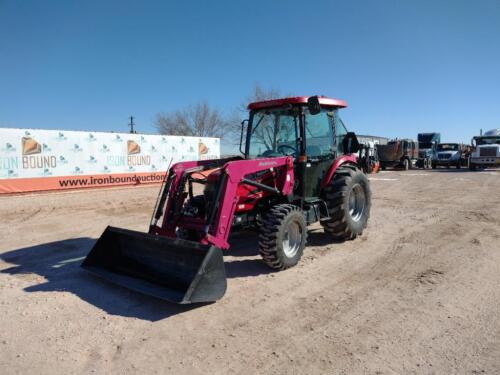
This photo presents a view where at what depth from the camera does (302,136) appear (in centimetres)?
597

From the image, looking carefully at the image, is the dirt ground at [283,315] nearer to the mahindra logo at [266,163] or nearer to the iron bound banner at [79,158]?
the mahindra logo at [266,163]

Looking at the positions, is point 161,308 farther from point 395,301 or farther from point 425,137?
point 425,137

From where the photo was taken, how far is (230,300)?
4320 mm

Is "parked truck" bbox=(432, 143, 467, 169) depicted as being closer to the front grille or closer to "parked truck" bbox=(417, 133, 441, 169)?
"parked truck" bbox=(417, 133, 441, 169)

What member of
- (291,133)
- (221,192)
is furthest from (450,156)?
(221,192)

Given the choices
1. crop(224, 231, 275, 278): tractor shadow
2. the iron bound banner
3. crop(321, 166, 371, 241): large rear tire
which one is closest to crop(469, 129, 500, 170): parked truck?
the iron bound banner

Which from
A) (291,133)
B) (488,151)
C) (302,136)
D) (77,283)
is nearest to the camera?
(77,283)

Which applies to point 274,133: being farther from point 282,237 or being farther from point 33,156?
point 33,156

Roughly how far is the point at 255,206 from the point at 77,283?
2523 millimetres

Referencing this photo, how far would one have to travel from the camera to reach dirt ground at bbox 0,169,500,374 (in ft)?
10.3

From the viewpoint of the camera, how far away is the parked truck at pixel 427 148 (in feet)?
105

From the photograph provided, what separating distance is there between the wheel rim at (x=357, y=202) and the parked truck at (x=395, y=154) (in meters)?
22.3

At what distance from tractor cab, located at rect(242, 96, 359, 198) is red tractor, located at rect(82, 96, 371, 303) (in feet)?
0.05

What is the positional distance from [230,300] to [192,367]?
1294 mm
